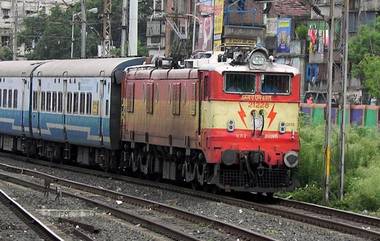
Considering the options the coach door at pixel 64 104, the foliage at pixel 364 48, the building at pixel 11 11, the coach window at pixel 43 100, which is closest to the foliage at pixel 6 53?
the building at pixel 11 11

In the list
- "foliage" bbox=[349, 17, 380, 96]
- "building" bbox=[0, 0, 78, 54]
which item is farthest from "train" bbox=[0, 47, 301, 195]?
"building" bbox=[0, 0, 78, 54]

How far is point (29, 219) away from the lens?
16500 millimetres

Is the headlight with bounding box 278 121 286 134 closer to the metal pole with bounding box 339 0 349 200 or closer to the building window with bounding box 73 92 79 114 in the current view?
the metal pole with bounding box 339 0 349 200

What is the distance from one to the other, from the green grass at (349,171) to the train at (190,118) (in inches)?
47.3

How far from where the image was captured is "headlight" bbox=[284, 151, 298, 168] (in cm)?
2061

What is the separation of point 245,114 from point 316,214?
308 centimetres

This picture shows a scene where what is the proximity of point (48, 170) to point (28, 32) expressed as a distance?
77639 millimetres

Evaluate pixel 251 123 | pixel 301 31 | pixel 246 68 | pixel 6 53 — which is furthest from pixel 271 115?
pixel 6 53

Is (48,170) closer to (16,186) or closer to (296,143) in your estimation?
(16,186)

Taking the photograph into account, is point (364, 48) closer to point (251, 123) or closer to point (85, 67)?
point (85, 67)

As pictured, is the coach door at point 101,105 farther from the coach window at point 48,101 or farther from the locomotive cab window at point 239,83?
the locomotive cab window at point 239,83

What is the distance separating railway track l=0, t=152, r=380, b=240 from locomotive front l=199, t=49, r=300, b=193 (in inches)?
22.6

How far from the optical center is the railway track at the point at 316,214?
52.2ft

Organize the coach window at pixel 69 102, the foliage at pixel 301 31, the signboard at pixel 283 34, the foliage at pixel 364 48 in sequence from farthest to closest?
the signboard at pixel 283 34, the foliage at pixel 301 31, the foliage at pixel 364 48, the coach window at pixel 69 102
